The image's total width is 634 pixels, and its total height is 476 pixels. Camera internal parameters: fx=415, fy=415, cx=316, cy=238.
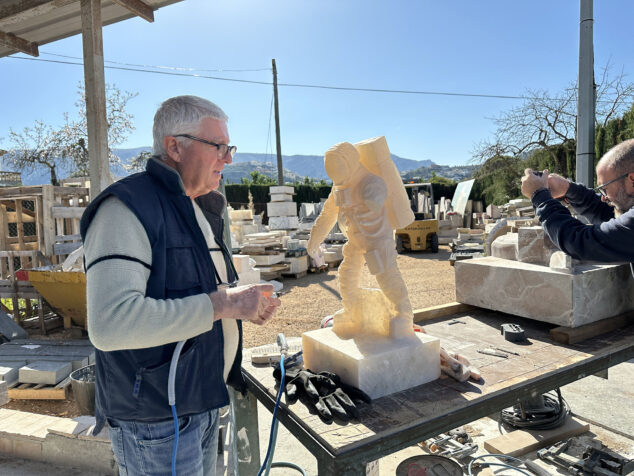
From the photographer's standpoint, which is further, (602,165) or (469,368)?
(602,165)

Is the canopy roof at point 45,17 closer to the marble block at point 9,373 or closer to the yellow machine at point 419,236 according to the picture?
the marble block at point 9,373

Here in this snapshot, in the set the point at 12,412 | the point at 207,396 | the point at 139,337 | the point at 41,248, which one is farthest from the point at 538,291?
the point at 41,248

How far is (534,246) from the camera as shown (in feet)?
8.59

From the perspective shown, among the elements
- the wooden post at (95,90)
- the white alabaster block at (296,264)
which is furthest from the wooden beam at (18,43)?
the white alabaster block at (296,264)

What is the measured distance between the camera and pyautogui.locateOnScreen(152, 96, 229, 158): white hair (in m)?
1.38

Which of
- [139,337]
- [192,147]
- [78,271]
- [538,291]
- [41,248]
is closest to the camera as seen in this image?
[139,337]

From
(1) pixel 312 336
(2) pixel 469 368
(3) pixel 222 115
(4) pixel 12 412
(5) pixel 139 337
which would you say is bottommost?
(4) pixel 12 412

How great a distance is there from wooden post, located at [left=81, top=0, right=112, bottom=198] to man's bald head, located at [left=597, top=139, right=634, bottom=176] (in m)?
3.68

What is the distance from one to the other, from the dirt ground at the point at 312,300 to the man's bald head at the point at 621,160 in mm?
2495

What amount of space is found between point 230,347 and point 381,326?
775 mm

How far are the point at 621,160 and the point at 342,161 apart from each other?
56.8 inches

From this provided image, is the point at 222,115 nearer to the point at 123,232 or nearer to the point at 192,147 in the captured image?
the point at 192,147

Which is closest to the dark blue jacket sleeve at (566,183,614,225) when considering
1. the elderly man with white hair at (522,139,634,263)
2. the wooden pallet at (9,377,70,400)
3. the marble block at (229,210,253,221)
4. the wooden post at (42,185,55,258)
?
the elderly man with white hair at (522,139,634,263)

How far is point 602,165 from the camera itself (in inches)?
86.4
